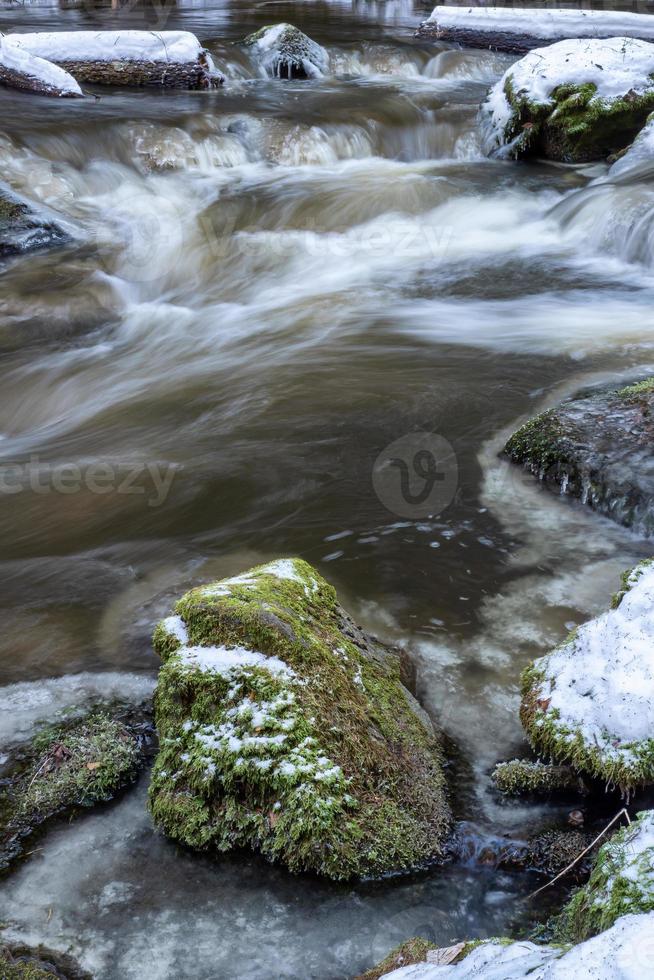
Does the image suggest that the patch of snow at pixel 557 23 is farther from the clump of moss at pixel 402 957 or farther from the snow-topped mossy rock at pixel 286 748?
the clump of moss at pixel 402 957

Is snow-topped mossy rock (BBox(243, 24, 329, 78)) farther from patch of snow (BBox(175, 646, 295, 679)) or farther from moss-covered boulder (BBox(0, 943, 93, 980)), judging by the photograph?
moss-covered boulder (BBox(0, 943, 93, 980))

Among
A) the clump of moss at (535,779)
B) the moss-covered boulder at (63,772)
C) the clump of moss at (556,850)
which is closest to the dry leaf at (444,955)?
the clump of moss at (556,850)

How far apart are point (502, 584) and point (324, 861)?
179 cm

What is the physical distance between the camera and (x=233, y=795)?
2592 millimetres

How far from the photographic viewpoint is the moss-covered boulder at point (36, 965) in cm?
219

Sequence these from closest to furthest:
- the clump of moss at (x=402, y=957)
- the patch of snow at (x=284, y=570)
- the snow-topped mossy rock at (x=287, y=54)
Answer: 1. the clump of moss at (x=402, y=957)
2. the patch of snow at (x=284, y=570)
3. the snow-topped mossy rock at (x=287, y=54)

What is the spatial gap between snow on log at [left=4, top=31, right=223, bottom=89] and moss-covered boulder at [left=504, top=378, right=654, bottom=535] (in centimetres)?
990

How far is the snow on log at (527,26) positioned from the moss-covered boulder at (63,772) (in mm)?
15734

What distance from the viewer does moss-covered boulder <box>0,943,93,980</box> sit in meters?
2.19

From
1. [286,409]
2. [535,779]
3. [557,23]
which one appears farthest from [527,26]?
[535,779]

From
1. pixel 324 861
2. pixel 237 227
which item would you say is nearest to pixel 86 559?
pixel 324 861

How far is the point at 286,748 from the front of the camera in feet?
8.43

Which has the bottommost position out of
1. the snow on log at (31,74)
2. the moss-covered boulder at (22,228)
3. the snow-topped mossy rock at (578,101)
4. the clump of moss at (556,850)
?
the clump of moss at (556,850)

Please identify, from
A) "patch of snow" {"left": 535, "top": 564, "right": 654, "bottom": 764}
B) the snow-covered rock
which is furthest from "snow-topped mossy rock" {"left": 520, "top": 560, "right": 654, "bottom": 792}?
the snow-covered rock
